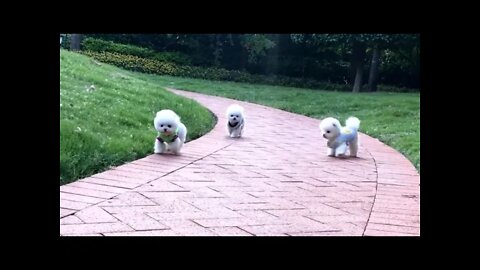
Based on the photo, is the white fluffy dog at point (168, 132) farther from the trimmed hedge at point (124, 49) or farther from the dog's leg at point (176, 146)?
the trimmed hedge at point (124, 49)

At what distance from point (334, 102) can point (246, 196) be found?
544 centimetres

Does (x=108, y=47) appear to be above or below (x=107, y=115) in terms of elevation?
above

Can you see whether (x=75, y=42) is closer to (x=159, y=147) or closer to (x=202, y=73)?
(x=159, y=147)

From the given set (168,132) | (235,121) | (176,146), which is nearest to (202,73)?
(235,121)

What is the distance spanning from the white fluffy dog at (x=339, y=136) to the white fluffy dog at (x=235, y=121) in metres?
0.94

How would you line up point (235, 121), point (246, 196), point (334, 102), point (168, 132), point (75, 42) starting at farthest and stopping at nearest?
point (334, 102) < point (235, 121) < point (168, 132) < point (75, 42) < point (246, 196)

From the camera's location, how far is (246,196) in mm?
2912

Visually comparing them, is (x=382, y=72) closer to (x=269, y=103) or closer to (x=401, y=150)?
(x=269, y=103)

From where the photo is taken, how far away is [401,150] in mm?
4797

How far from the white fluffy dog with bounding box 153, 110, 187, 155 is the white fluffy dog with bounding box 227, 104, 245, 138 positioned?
3.74ft

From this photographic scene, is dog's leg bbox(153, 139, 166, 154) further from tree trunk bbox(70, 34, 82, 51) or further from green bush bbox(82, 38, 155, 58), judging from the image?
tree trunk bbox(70, 34, 82, 51)

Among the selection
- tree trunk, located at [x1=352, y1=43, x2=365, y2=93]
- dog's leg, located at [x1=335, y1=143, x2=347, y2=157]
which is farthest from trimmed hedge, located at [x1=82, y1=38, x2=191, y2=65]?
tree trunk, located at [x1=352, y1=43, x2=365, y2=93]
